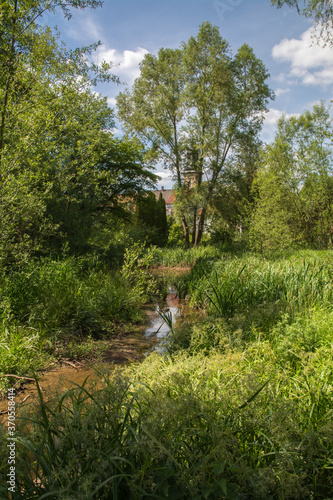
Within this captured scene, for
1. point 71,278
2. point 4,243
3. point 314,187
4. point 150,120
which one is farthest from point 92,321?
point 150,120

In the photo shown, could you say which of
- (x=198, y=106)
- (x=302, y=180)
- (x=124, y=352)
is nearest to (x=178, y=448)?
(x=124, y=352)

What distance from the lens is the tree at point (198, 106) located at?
1706 centimetres

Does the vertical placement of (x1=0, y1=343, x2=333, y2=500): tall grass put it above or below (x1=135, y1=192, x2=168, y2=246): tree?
below

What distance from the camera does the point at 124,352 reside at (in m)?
4.27

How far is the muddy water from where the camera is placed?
2.94m

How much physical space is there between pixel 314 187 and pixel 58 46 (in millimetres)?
10833

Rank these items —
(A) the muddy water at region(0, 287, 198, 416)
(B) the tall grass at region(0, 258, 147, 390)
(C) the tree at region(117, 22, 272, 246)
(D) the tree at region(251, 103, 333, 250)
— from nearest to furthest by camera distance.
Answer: (A) the muddy water at region(0, 287, 198, 416)
(B) the tall grass at region(0, 258, 147, 390)
(D) the tree at region(251, 103, 333, 250)
(C) the tree at region(117, 22, 272, 246)

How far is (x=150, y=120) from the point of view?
18.6 meters

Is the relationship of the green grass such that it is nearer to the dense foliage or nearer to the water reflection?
the dense foliage

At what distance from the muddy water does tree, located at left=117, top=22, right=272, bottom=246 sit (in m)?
11.7

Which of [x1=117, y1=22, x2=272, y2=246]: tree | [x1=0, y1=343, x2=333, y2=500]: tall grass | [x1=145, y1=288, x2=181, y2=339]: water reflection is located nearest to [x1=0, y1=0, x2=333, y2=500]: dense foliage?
[x1=0, y1=343, x2=333, y2=500]: tall grass

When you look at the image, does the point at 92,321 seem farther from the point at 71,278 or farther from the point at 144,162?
the point at 144,162

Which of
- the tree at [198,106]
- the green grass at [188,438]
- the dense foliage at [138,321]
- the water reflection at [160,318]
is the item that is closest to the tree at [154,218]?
the tree at [198,106]

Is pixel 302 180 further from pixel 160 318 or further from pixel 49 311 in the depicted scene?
pixel 49 311
